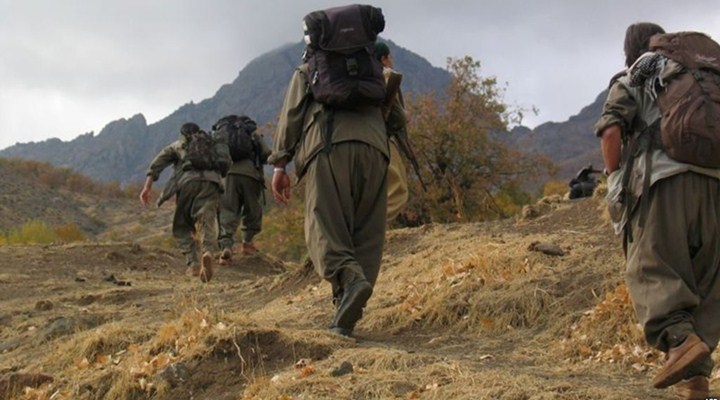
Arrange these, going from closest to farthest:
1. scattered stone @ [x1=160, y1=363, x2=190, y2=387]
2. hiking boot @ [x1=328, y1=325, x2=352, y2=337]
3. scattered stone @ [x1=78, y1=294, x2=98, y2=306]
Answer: scattered stone @ [x1=160, y1=363, x2=190, y2=387], hiking boot @ [x1=328, y1=325, x2=352, y2=337], scattered stone @ [x1=78, y1=294, x2=98, y2=306]

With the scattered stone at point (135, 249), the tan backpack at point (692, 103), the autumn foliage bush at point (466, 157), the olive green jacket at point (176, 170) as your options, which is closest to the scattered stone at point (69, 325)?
the olive green jacket at point (176, 170)

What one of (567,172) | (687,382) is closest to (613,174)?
(687,382)

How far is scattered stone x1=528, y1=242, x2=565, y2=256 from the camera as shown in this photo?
708 centimetres

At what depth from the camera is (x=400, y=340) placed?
592 centimetres

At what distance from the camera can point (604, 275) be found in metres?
6.34

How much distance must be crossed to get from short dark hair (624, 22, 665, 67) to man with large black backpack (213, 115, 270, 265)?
27.2ft

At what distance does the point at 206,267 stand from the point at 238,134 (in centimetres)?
238

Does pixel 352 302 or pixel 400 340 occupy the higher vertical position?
pixel 352 302

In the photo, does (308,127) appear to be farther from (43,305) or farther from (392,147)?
(43,305)

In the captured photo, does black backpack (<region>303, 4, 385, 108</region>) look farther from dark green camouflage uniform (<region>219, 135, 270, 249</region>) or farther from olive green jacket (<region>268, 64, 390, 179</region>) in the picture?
dark green camouflage uniform (<region>219, 135, 270, 249</region>)

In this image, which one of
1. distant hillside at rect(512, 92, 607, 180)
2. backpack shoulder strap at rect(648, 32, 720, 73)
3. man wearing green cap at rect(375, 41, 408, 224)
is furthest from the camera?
distant hillside at rect(512, 92, 607, 180)

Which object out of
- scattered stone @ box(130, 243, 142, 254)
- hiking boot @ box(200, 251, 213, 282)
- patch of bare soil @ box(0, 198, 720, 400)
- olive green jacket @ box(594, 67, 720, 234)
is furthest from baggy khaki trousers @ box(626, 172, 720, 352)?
scattered stone @ box(130, 243, 142, 254)

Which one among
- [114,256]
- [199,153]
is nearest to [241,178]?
[199,153]

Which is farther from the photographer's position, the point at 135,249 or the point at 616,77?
the point at 135,249
